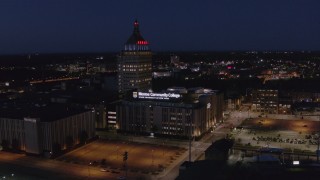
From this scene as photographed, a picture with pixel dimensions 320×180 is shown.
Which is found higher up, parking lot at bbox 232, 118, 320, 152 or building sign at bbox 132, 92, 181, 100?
building sign at bbox 132, 92, 181, 100

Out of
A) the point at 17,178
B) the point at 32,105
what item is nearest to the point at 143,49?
Answer: the point at 32,105

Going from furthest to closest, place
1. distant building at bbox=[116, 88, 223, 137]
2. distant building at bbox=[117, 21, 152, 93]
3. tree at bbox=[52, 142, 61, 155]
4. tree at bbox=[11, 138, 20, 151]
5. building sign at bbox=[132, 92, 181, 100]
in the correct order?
distant building at bbox=[117, 21, 152, 93]
building sign at bbox=[132, 92, 181, 100]
distant building at bbox=[116, 88, 223, 137]
tree at bbox=[11, 138, 20, 151]
tree at bbox=[52, 142, 61, 155]

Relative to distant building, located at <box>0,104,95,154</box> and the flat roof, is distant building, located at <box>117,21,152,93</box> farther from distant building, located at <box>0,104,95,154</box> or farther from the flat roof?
distant building, located at <box>0,104,95,154</box>

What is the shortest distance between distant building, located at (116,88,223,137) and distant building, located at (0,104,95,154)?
30.2 ft

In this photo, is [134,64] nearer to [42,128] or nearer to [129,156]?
[42,128]

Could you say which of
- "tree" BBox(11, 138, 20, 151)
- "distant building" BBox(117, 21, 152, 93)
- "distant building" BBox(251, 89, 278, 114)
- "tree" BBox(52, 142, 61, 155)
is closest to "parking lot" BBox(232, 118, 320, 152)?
"distant building" BBox(251, 89, 278, 114)

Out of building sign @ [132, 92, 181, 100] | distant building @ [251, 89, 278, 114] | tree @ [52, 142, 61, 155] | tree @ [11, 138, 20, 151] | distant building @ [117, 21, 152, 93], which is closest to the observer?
tree @ [52, 142, 61, 155]

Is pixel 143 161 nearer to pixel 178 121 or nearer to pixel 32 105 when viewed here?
pixel 178 121

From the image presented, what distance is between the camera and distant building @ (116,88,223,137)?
65.7m

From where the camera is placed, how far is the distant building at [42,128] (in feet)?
184

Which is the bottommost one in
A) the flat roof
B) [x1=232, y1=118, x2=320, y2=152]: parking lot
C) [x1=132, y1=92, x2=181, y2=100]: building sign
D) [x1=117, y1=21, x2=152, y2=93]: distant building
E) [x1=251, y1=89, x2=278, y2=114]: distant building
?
[x1=232, y1=118, x2=320, y2=152]: parking lot

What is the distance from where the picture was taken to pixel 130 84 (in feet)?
290

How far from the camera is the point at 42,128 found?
56.1 metres

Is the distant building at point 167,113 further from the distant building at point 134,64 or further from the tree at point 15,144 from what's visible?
the tree at point 15,144
